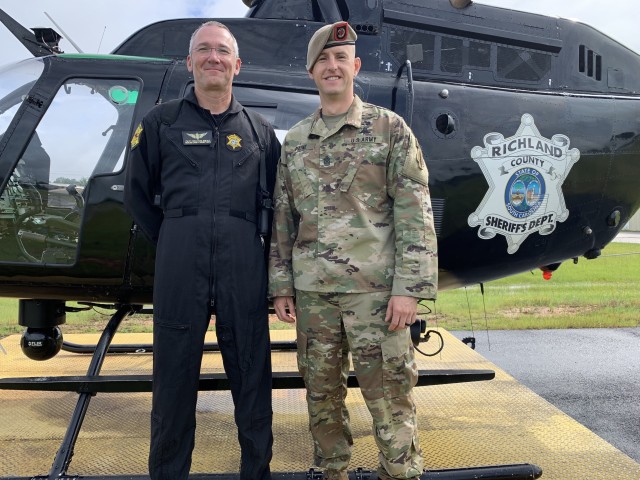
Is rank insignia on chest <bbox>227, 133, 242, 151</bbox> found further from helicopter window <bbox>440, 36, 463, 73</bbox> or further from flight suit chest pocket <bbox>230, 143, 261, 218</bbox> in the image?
helicopter window <bbox>440, 36, 463, 73</bbox>

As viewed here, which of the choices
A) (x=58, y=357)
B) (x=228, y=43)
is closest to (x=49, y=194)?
(x=228, y=43)

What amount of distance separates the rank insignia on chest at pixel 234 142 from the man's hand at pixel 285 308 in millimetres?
606

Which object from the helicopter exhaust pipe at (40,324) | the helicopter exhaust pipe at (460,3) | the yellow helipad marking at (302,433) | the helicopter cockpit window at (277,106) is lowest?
the yellow helipad marking at (302,433)

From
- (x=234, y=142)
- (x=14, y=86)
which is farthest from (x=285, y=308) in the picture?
(x=14, y=86)

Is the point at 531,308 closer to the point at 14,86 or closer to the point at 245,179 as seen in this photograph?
the point at 245,179

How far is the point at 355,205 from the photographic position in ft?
6.95

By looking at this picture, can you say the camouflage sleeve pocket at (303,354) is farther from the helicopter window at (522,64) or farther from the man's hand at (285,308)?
the helicopter window at (522,64)

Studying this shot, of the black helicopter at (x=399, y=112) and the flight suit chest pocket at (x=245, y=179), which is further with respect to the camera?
the black helicopter at (x=399, y=112)

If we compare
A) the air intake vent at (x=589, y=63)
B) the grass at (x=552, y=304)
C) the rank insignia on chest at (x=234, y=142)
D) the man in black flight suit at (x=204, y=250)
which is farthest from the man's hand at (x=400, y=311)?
the grass at (x=552, y=304)

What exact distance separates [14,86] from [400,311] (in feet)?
7.39

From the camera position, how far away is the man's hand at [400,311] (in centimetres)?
203

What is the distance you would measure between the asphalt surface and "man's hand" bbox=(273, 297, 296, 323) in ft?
7.52

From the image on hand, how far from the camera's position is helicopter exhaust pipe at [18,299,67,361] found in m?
3.29

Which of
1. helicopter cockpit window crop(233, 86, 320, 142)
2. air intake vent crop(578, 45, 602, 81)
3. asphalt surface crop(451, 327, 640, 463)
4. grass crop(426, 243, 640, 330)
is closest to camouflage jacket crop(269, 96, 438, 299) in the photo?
helicopter cockpit window crop(233, 86, 320, 142)
